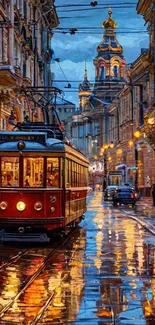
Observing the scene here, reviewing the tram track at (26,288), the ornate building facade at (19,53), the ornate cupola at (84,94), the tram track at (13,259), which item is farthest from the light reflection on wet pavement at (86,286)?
the ornate cupola at (84,94)

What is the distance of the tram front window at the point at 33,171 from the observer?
19.2 metres

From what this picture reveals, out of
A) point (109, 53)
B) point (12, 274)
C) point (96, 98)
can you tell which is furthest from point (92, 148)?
point (12, 274)

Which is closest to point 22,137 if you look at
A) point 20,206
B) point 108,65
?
point 20,206

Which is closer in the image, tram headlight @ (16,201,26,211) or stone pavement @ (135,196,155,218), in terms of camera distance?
tram headlight @ (16,201,26,211)

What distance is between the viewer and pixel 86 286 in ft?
40.0

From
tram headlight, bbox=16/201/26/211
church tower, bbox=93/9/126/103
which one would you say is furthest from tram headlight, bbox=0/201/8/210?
church tower, bbox=93/9/126/103

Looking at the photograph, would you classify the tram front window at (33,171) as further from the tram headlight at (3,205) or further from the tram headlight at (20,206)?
the tram headlight at (3,205)

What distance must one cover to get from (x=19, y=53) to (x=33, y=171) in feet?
93.0

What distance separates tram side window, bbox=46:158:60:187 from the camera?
19.3 m

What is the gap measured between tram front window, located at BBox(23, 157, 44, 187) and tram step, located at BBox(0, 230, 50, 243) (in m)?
1.41

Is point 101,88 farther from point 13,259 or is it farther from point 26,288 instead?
point 26,288

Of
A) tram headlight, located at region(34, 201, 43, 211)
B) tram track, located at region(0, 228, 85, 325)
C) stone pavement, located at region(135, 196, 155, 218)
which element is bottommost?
tram track, located at region(0, 228, 85, 325)

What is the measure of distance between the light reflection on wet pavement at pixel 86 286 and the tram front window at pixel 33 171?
1899mm

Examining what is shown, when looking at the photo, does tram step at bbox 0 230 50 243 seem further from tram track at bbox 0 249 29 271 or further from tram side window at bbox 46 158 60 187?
tram side window at bbox 46 158 60 187
